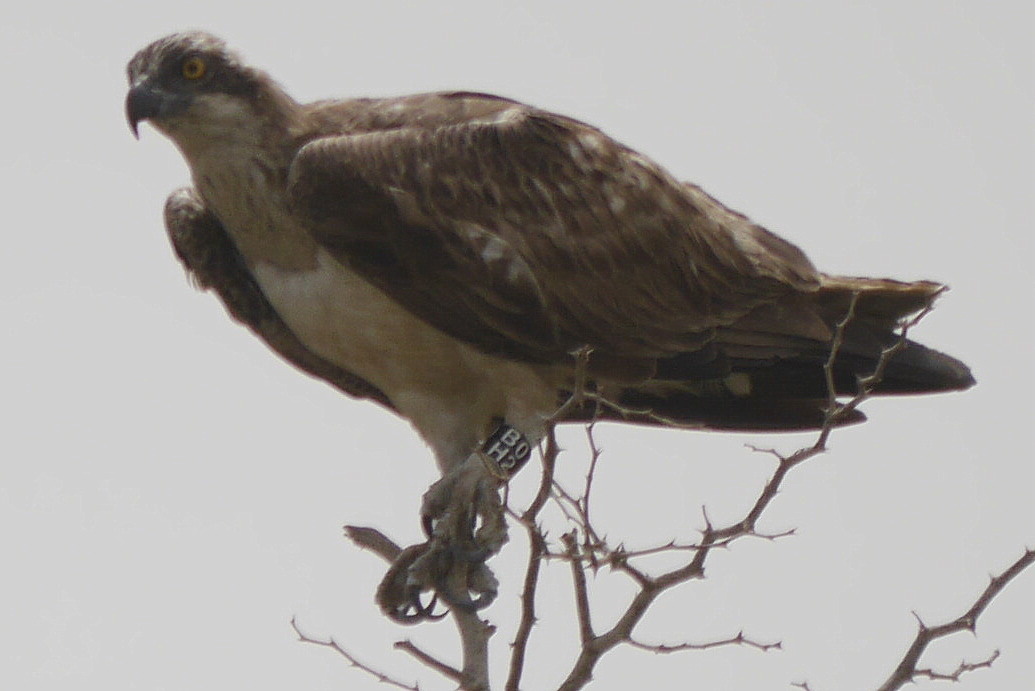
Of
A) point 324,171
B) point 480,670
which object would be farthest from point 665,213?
point 480,670

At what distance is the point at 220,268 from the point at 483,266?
4.19 feet

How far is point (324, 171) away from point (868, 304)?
2.42 m

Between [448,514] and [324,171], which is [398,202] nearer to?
[324,171]

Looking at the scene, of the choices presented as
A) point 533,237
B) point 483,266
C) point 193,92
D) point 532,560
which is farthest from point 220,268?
point 532,560

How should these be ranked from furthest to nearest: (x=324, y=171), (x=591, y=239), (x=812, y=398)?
(x=812, y=398)
(x=591, y=239)
(x=324, y=171)

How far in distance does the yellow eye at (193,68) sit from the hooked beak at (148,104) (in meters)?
0.11

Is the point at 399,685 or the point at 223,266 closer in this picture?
the point at 399,685

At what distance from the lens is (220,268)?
291 inches

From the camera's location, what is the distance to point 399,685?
520cm

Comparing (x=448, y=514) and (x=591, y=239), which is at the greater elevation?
Result: (x=591, y=239)

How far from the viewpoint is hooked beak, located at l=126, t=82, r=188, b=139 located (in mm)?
6762

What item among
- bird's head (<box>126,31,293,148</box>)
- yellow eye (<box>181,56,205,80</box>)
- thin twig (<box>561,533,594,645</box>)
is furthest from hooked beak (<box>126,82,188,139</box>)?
thin twig (<box>561,533,594,645</box>)

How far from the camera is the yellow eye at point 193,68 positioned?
687cm

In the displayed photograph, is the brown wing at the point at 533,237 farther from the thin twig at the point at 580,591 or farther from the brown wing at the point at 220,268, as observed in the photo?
the thin twig at the point at 580,591
